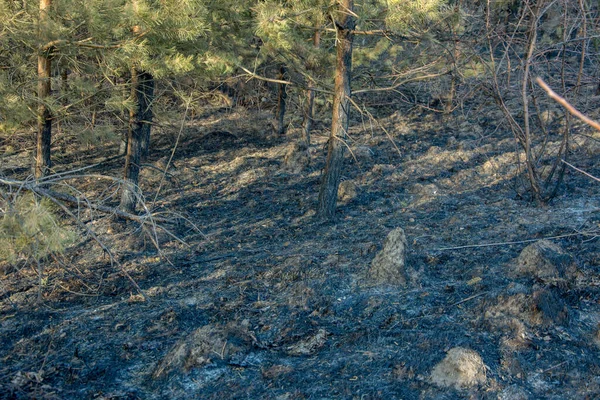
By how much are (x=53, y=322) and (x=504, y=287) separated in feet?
13.8

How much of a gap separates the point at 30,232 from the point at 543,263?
4375 millimetres

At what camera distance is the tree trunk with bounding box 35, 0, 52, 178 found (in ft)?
23.1

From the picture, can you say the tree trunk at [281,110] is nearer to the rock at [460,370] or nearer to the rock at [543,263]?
the rock at [543,263]

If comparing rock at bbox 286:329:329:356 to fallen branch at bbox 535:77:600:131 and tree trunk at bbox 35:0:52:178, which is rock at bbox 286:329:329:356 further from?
tree trunk at bbox 35:0:52:178

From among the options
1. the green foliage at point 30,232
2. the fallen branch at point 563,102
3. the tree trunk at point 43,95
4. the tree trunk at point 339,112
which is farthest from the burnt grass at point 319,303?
the fallen branch at point 563,102

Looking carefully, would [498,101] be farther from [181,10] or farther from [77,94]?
[77,94]

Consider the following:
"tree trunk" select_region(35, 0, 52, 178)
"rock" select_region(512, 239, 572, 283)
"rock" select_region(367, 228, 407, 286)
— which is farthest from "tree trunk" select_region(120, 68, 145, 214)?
"rock" select_region(512, 239, 572, 283)

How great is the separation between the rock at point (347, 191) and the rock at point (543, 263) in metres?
3.91

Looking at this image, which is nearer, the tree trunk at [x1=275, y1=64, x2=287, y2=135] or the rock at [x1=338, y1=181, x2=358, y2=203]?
the rock at [x1=338, y1=181, x2=358, y2=203]

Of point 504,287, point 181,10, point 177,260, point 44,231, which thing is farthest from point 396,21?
point 44,231

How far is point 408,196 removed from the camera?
29.9 ft

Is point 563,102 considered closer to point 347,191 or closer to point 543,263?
point 543,263

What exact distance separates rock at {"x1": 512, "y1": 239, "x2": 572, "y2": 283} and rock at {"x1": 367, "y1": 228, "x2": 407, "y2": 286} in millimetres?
1069

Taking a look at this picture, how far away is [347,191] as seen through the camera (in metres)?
9.28
